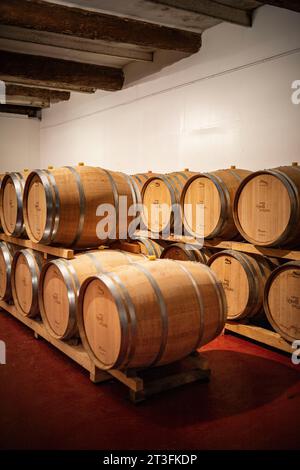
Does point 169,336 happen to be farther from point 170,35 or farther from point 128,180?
point 170,35

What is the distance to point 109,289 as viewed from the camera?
3137mm

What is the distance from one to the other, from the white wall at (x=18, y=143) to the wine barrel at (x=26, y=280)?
288 inches

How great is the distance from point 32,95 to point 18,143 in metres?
2.31

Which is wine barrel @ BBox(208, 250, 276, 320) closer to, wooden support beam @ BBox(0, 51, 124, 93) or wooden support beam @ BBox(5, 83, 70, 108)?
wooden support beam @ BBox(0, 51, 124, 93)

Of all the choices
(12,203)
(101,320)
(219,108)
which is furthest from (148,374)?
(219,108)

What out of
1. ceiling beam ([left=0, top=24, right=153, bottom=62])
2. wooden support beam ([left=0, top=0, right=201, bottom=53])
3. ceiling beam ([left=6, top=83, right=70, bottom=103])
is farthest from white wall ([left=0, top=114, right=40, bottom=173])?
wooden support beam ([left=0, top=0, right=201, bottom=53])

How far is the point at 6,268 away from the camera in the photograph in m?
5.48

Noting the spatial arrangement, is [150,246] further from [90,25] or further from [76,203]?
[90,25]

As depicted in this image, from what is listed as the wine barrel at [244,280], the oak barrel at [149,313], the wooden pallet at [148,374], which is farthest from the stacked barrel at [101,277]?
the wine barrel at [244,280]

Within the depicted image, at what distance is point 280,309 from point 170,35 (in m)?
4.03

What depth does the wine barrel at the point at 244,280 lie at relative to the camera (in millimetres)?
4561

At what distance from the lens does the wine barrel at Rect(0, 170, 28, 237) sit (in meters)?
5.12

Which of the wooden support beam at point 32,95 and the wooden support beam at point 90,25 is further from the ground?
the wooden support beam at point 32,95

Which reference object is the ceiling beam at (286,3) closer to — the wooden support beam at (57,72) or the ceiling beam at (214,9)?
the ceiling beam at (214,9)
